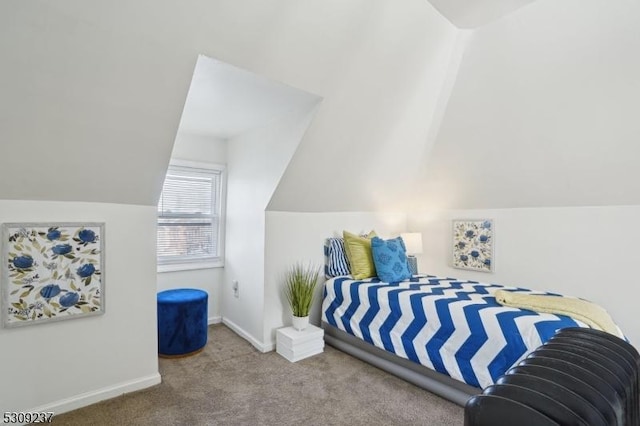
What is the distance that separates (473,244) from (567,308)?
1627 millimetres

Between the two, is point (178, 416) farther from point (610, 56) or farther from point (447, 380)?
point (610, 56)

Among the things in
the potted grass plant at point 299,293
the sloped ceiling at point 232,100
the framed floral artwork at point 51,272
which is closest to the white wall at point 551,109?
the sloped ceiling at point 232,100

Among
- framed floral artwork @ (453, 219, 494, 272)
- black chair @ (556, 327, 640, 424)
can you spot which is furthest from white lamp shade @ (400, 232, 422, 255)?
black chair @ (556, 327, 640, 424)

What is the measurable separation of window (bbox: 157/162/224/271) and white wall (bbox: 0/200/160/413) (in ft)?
3.60

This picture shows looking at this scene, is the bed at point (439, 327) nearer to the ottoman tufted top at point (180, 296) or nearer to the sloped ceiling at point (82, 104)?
the ottoman tufted top at point (180, 296)

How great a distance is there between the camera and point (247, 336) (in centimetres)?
332

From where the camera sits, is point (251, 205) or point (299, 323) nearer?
point (299, 323)

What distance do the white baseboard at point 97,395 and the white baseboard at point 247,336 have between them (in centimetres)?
87

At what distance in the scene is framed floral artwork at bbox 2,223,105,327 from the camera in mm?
Answer: 1974

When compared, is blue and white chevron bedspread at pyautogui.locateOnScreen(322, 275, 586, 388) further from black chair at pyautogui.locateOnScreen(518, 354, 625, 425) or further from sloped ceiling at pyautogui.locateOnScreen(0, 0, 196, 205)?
sloped ceiling at pyautogui.locateOnScreen(0, 0, 196, 205)

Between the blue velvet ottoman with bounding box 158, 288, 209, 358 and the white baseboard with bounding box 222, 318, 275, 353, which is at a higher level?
the blue velvet ottoman with bounding box 158, 288, 209, 358

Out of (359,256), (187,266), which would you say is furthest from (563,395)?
(187,266)

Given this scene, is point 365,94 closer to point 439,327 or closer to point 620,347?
point 439,327

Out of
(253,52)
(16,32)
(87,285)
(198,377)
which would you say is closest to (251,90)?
(253,52)
